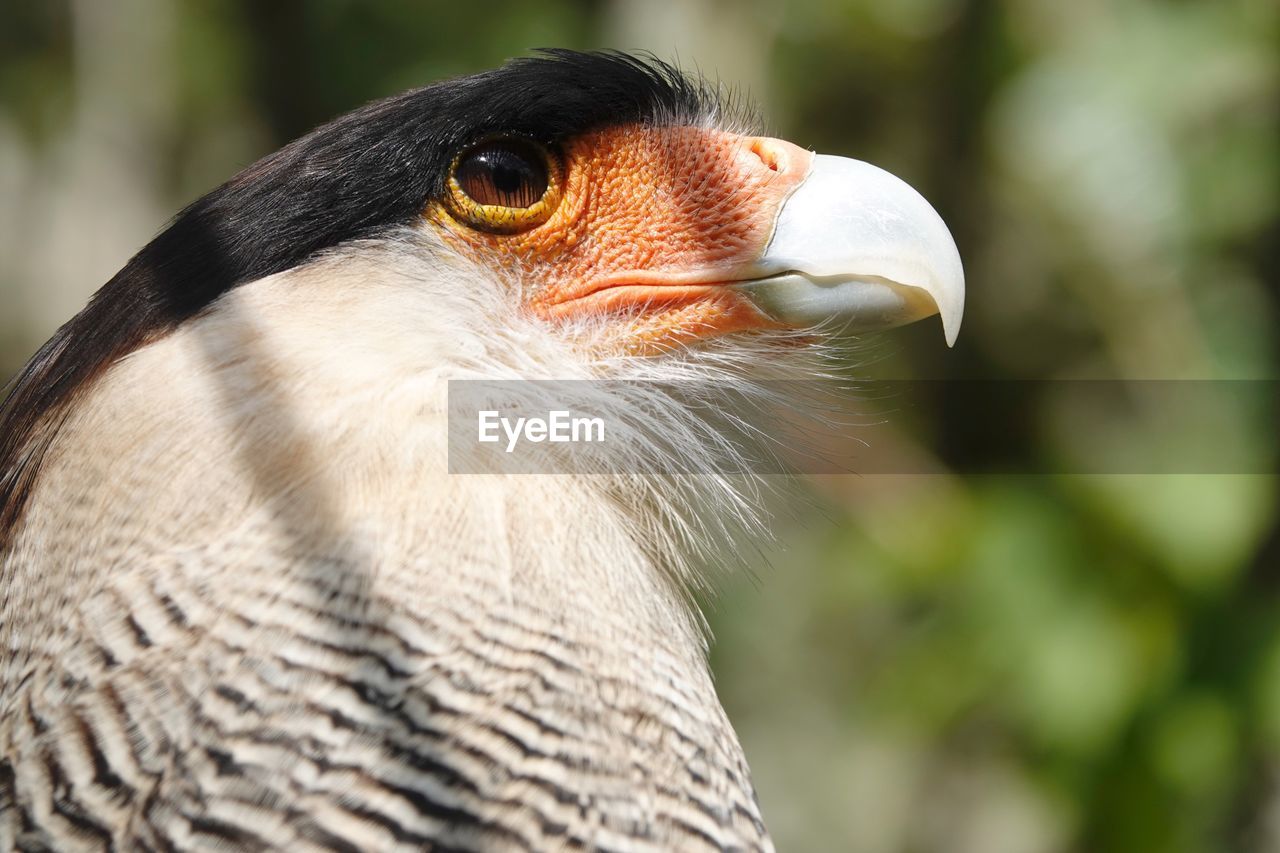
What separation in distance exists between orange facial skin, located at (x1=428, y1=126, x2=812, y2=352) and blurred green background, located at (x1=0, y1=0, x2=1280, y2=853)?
532mm

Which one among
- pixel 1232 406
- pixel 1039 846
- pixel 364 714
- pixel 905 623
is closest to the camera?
pixel 364 714

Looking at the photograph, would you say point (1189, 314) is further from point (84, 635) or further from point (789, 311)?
point (84, 635)

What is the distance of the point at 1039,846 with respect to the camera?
4.34m

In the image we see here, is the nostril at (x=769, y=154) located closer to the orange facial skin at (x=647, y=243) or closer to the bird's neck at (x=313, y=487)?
the orange facial skin at (x=647, y=243)

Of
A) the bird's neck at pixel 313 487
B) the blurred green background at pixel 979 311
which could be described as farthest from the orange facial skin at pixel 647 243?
the blurred green background at pixel 979 311

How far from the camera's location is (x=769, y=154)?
6.59 feet

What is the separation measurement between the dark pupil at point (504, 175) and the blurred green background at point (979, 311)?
0.80m

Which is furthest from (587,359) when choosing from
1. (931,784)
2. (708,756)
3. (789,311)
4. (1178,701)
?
(931,784)

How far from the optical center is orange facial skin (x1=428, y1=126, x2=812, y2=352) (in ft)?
6.27

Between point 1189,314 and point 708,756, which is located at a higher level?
point 708,756

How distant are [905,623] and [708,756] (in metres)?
3.59

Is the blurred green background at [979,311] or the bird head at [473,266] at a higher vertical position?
the bird head at [473,266]

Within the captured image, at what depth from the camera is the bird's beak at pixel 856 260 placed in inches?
70.3

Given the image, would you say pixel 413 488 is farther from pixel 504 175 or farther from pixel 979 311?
pixel 979 311
